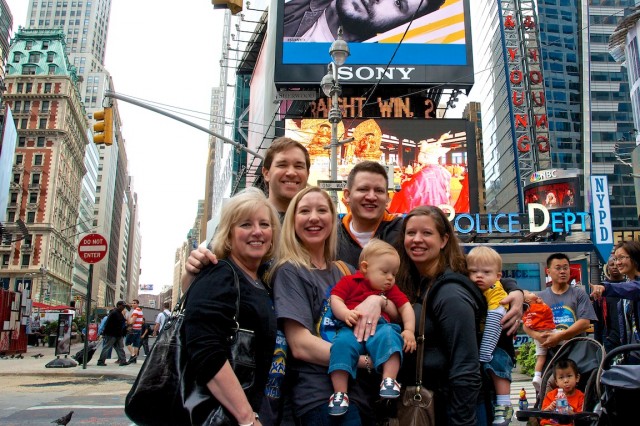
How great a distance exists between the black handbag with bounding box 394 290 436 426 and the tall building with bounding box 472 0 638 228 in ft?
237

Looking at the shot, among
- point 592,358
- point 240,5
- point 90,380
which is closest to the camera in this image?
point 592,358

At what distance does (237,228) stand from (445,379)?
1.34m

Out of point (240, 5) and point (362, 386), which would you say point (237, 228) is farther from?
point (240, 5)

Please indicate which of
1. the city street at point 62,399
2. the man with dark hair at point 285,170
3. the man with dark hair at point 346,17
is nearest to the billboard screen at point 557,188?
the man with dark hair at point 346,17

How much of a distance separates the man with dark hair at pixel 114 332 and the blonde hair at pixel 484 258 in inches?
536

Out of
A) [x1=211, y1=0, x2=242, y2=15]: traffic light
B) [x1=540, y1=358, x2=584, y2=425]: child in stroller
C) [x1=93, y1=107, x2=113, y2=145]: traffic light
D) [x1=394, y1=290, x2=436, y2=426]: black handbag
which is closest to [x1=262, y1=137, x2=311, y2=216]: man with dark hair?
[x1=394, y1=290, x2=436, y2=426]: black handbag

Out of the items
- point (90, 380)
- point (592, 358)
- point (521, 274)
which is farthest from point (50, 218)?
point (592, 358)

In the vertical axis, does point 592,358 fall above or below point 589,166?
below

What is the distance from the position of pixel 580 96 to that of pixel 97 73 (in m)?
116

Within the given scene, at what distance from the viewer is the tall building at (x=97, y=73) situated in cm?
14075

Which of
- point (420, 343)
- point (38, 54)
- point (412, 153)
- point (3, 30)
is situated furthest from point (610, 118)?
point (38, 54)

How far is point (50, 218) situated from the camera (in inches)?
3241

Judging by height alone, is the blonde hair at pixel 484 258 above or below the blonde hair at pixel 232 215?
below

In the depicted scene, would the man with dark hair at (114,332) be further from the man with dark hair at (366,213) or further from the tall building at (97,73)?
the tall building at (97,73)
